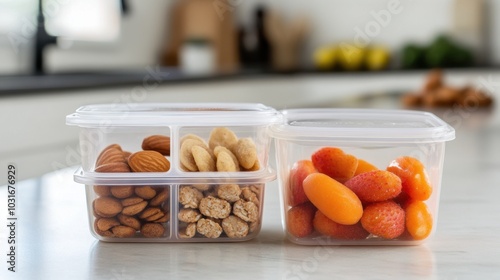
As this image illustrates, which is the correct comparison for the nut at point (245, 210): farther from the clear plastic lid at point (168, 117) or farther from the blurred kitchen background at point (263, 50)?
the blurred kitchen background at point (263, 50)

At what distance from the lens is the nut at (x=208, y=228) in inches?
25.6

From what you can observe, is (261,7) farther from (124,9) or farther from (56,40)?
(56,40)

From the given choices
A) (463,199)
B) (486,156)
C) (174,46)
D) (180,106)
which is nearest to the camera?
(180,106)

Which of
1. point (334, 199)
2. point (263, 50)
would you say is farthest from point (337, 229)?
point (263, 50)

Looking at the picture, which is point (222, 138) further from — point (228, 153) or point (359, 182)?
point (359, 182)

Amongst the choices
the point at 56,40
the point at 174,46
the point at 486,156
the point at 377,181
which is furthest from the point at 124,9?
the point at 377,181

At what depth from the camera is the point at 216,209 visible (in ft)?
2.11

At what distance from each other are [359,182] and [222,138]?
0.13 meters

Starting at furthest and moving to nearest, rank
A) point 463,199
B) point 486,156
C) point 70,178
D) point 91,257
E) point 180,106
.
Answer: point 486,156, point 70,178, point 463,199, point 180,106, point 91,257

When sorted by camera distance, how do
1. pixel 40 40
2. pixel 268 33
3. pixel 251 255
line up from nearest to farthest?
pixel 251 255
pixel 40 40
pixel 268 33

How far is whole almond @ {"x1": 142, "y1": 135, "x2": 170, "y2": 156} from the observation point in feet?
2.20

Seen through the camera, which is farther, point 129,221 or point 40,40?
point 40,40

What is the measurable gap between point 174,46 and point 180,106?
3.73m

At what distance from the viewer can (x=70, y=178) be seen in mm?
1052
